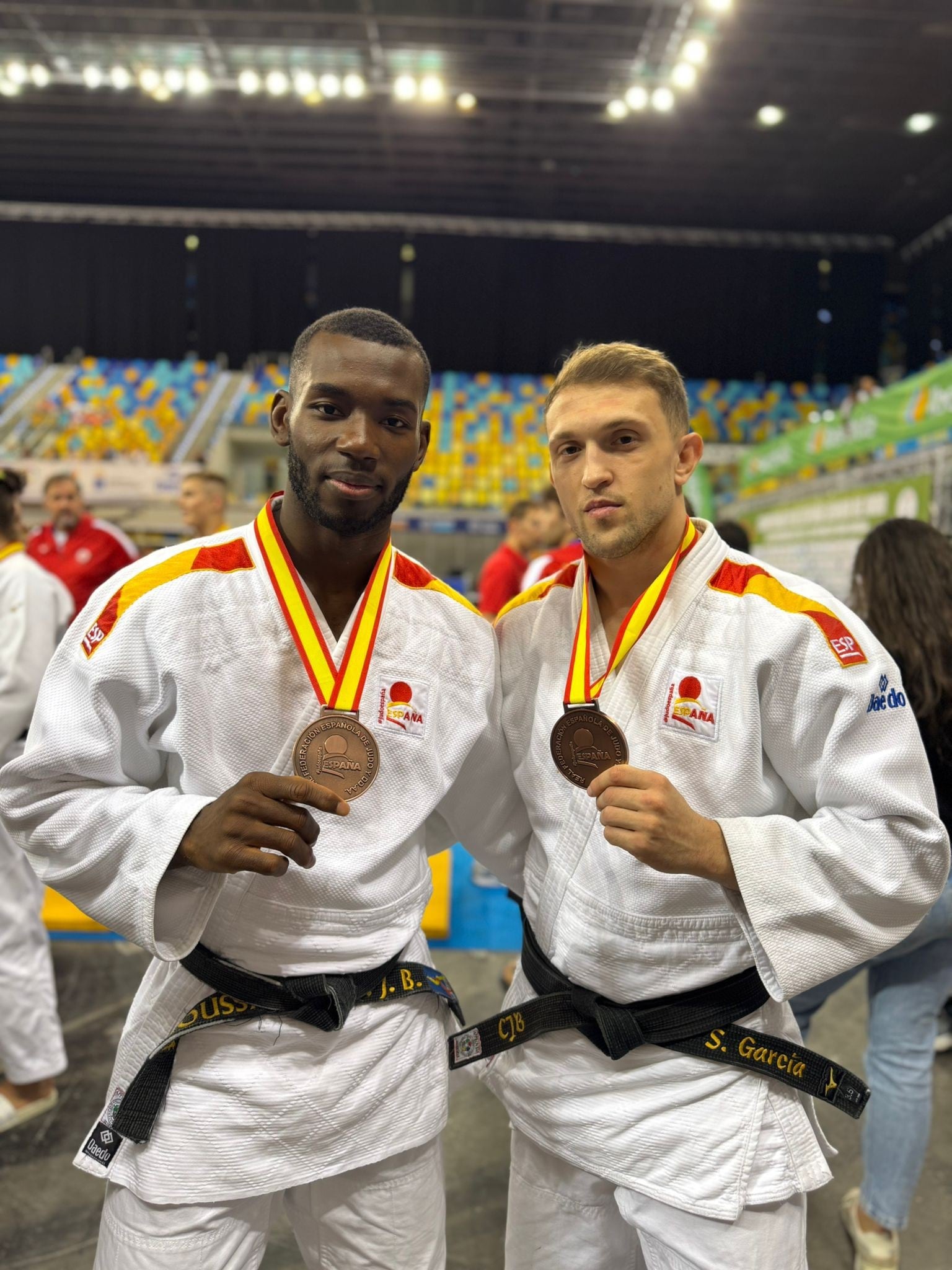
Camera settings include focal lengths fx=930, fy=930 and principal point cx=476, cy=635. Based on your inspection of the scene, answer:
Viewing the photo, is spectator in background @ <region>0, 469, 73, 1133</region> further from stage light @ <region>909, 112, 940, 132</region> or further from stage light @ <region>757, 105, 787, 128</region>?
stage light @ <region>909, 112, 940, 132</region>

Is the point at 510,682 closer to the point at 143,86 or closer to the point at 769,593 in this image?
the point at 769,593

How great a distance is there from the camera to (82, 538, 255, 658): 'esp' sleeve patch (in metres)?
1.17

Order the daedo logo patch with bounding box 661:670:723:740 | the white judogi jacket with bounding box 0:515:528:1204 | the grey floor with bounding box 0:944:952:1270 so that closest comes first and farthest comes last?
1. the white judogi jacket with bounding box 0:515:528:1204
2. the daedo logo patch with bounding box 661:670:723:740
3. the grey floor with bounding box 0:944:952:1270

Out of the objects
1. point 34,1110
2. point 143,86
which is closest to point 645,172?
point 143,86

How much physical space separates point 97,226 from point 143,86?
16.1 feet

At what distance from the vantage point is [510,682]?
1421 mm

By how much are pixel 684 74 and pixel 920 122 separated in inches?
125

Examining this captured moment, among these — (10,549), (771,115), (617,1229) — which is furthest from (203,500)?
(771,115)

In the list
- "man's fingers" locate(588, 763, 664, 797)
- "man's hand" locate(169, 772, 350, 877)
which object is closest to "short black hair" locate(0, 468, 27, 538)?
"man's hand" locate(169, 772, 350, 877)

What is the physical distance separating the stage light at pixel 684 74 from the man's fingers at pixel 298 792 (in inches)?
384

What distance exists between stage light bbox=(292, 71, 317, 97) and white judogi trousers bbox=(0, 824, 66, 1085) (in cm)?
946

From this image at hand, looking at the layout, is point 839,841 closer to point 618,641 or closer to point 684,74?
point 618,641

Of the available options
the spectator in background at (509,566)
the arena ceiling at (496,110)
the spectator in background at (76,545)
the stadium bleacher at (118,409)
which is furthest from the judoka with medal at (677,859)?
the stadium bleacher at (118,409)

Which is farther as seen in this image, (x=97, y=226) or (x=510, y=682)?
(x=97, y=226)
